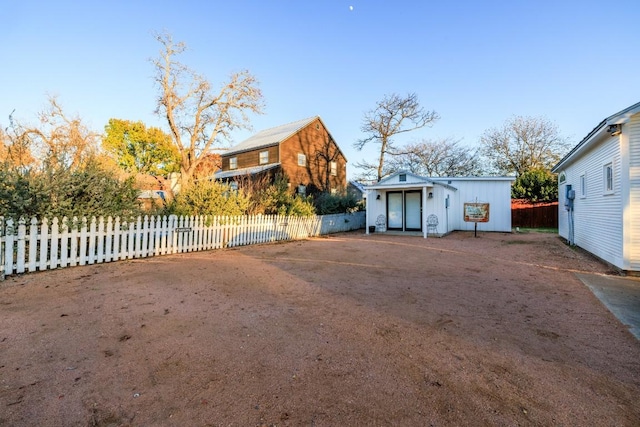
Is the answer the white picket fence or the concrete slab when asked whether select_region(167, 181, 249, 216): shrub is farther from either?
the concrete slab

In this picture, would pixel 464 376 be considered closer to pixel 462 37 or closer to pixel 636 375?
pixel 636 375

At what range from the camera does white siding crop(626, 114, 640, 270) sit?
6277mm

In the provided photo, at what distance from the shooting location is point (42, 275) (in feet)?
18.3

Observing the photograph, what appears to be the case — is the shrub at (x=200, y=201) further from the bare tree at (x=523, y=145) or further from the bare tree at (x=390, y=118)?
the bare tree at (x=523, y=145)

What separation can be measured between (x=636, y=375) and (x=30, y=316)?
6.32m

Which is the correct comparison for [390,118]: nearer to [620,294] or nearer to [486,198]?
[486,198]

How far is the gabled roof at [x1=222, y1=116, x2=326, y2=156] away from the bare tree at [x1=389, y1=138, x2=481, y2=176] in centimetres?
1118

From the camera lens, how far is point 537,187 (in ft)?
74.5

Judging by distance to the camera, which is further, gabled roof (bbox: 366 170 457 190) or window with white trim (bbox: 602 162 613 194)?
gabled roof (bbox: 366 170 457 190)

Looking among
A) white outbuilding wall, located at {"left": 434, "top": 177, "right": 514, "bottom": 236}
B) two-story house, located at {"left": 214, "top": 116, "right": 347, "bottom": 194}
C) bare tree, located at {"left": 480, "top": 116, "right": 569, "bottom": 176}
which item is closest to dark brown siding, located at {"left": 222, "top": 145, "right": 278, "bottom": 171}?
two-story house, located at {"left": 214, "top": 116, "right": 347, "bottom": 194}

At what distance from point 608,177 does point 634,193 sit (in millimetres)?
1556

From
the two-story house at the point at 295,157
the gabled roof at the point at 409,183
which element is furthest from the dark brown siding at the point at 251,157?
the gabled roof at the point at 409,183

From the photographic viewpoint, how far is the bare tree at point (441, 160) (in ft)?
104

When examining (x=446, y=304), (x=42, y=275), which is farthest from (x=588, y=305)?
(x=42, y=275)
